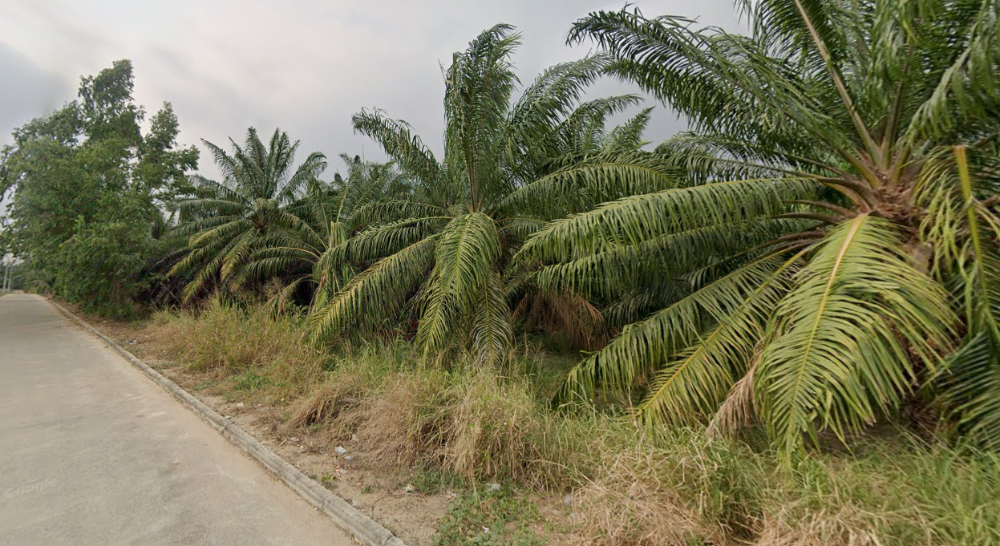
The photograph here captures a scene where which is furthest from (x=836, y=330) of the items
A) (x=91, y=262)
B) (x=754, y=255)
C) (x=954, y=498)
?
(x=91, y=262)

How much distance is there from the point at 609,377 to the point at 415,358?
312 cm

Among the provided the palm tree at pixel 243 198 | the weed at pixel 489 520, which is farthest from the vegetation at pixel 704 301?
the palm tree at pixel 243 198

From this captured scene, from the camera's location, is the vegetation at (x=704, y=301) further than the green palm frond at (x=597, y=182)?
No

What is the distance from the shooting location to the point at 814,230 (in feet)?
17.7

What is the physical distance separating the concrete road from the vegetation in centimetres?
104

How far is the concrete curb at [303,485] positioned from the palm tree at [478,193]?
225 centimetres

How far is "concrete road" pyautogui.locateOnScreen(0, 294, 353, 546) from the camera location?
11.3 feet

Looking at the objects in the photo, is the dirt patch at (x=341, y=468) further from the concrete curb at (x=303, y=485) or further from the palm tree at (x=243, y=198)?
the palm tree at (x=243, y=198)

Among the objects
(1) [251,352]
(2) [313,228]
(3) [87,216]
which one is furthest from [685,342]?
(3) [87,216]

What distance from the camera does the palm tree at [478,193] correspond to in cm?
690

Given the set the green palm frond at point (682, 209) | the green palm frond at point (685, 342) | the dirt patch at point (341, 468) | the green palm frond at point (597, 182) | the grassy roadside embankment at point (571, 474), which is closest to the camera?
the grassy roadside embankment at point (571, 474)

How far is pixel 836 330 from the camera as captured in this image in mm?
3297

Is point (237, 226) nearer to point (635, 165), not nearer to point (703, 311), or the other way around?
point (635, 165)

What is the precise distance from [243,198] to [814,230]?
1852 cm
